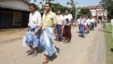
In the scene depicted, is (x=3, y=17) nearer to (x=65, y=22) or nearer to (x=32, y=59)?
(x=65, y=22)

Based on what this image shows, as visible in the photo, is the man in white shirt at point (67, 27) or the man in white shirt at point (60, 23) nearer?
the man in white shirt at point (67, 27)

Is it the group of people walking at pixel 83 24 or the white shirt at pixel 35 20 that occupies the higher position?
the white shirt at pixel 35 20

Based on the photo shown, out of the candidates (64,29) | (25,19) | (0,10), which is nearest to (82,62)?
(64,29)

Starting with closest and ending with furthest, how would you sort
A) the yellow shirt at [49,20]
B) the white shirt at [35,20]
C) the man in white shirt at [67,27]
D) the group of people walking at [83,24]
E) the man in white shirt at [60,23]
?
the yellow shirt at [49,20] → the white shirt at [35,20] → the man in white shirt at [67,27] → the man in white shirt at [60,23] → the group of people walking at [83,24]

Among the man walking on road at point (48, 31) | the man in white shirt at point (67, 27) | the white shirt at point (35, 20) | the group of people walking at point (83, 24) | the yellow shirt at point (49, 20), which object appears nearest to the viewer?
the man walking on road at point (48, 31)

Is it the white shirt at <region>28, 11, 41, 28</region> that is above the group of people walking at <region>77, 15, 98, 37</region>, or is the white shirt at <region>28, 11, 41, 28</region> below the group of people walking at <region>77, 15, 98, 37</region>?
above

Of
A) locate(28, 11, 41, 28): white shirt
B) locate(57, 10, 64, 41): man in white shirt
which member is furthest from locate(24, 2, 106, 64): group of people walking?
locate(57, 10, 64, 41): man in white shirt

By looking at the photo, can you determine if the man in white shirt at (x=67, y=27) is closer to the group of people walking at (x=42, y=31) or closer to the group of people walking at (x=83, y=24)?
the group of people walking at (x=83, y=24)

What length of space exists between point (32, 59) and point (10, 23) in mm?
22898

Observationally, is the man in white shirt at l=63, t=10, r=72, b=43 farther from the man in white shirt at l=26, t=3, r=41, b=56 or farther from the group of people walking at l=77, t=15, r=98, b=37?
the man in white shirt at l=26, t=3, r=41, b=56

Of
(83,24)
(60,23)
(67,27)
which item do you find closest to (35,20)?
(67,27)

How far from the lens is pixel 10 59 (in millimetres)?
8750

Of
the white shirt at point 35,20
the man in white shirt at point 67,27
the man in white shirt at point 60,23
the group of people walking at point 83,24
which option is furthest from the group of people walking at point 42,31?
the group of people walking at point 83,24

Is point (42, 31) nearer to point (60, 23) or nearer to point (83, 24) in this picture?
point (60, 23)
